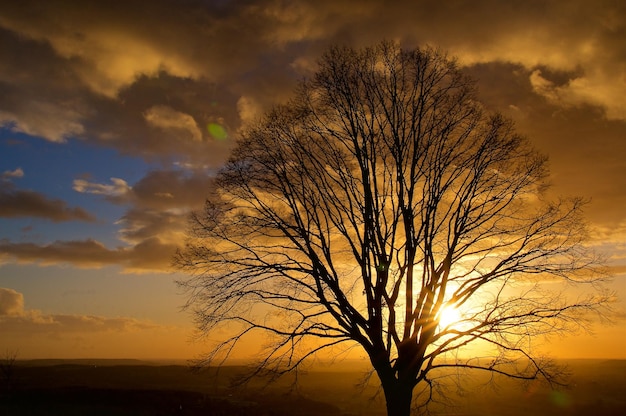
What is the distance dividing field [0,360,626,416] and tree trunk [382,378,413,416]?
1.59 ft

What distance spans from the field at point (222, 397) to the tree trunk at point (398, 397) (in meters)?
0.48

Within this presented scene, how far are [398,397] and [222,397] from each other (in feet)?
162

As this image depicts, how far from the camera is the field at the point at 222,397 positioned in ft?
91.3

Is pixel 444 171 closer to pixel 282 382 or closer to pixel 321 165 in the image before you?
pixel 321 165

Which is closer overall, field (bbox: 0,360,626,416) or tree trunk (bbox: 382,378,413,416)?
tree trunk (bbox: 382,378,413,416)

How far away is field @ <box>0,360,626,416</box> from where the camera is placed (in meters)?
27.8

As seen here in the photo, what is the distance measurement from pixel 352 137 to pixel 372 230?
8.82 ft

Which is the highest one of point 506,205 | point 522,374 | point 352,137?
point 352,137

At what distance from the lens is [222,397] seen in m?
55.2

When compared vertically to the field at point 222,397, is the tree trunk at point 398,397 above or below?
above

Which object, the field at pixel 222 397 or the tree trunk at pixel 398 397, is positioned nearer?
the tree trunk at pixel 398 397

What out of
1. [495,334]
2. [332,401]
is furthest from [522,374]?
[332,401]

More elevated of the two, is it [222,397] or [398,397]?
[398,397]

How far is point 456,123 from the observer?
1263 cm
